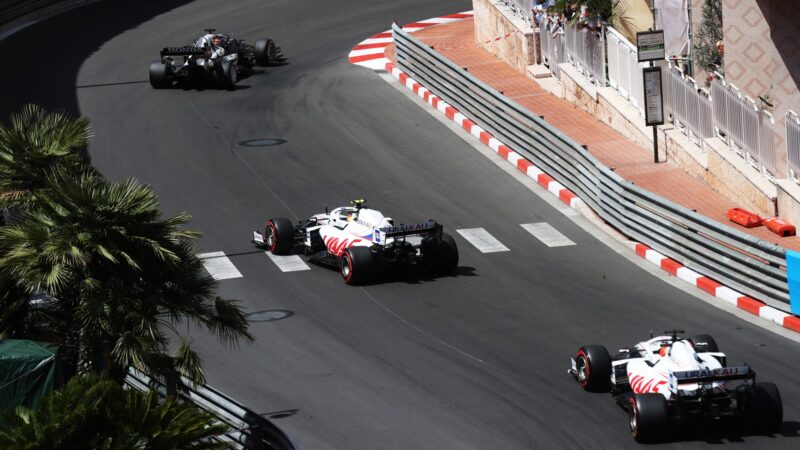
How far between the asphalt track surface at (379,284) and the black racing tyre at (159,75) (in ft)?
1.01

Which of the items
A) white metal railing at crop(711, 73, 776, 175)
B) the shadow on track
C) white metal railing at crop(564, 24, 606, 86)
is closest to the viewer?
white metal railing at crop(711, 73, 776, 175)

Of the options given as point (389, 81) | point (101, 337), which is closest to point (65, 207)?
point (101, 337)

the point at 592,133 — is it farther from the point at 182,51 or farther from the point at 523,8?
the point at 182,51

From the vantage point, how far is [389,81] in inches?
1221

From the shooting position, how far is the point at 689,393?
1340cm

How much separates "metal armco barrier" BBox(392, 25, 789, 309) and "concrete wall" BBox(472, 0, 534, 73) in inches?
87.8

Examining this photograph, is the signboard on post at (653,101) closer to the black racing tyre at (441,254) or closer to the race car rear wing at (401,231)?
the black racing tyre at (441,254)

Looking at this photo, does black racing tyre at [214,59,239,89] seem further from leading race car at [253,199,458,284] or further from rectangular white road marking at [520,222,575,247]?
rectangular white road marking at [520,222,575,247]

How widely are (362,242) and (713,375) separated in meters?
7.20

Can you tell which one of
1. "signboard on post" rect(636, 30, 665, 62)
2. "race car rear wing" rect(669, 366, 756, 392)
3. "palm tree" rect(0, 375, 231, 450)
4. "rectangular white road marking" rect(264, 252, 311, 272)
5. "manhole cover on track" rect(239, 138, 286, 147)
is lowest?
"manhole cover on track" rect(239, 138, 286, 147)

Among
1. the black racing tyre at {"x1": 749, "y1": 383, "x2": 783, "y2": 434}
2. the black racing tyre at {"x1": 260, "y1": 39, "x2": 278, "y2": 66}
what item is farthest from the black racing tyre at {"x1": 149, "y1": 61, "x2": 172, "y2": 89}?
the black racing tyre at {"x1": 749, "y1": 383, "x2": 783, "y2": 434}

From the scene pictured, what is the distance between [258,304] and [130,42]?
A: 19.6m

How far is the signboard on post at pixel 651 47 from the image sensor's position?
22631 mm

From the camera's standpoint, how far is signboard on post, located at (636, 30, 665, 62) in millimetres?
22631
